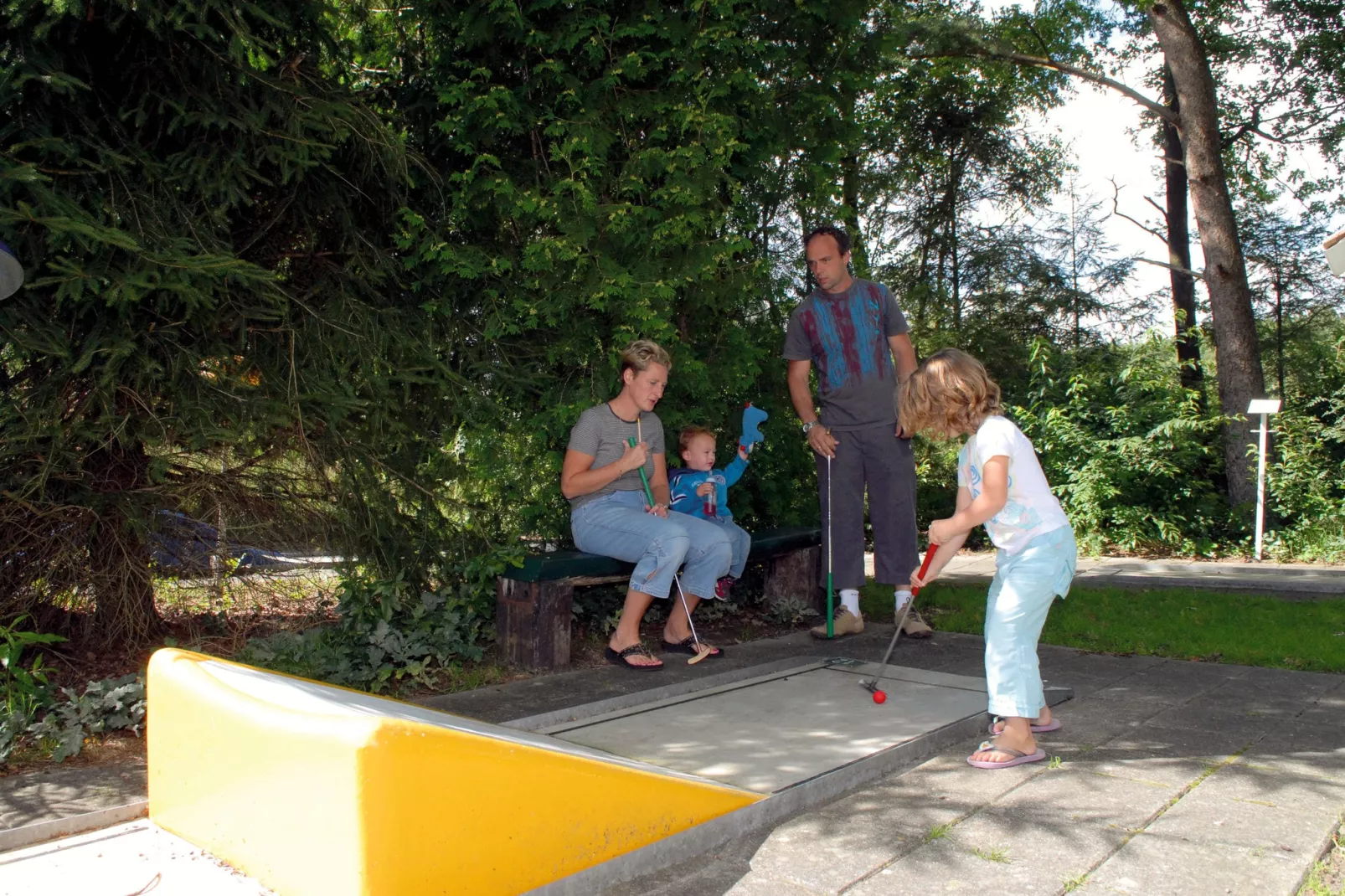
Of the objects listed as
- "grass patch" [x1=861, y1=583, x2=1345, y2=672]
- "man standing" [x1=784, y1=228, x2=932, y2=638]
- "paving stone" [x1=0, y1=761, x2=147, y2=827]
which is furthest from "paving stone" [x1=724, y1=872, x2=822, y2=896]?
"grass patch" [x1=861, y1=583, x2=1345, y2=672]

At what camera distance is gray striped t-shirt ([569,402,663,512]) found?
215 inches

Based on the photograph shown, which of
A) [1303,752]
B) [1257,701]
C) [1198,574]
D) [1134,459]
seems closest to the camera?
[1303,752]

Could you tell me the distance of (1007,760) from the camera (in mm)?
3777

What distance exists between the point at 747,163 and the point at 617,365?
156cm

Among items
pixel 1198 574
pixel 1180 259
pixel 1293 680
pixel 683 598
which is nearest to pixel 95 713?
pixel 683 598

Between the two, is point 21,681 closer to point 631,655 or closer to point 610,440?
point 631,655

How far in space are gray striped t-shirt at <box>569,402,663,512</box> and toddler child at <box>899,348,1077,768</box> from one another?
187cm

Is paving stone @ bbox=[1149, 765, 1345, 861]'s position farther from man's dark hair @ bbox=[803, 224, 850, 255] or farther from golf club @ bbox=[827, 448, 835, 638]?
man's dark hair @ bbox=[803, 224, 850, 255]

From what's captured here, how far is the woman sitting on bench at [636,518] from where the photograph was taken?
5285mm

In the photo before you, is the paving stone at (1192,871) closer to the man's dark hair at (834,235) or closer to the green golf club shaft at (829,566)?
the green golf club shaft at (829,566)

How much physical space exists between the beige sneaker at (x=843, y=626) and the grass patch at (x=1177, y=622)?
2.18 ft

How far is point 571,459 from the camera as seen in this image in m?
5.43

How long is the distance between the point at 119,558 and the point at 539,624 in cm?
199

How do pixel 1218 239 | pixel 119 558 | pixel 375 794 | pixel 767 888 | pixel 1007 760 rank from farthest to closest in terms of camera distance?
pixel 1218 239
pixel 119 558
pixel 1007 760
pixel 767 888
pixel 375 794
